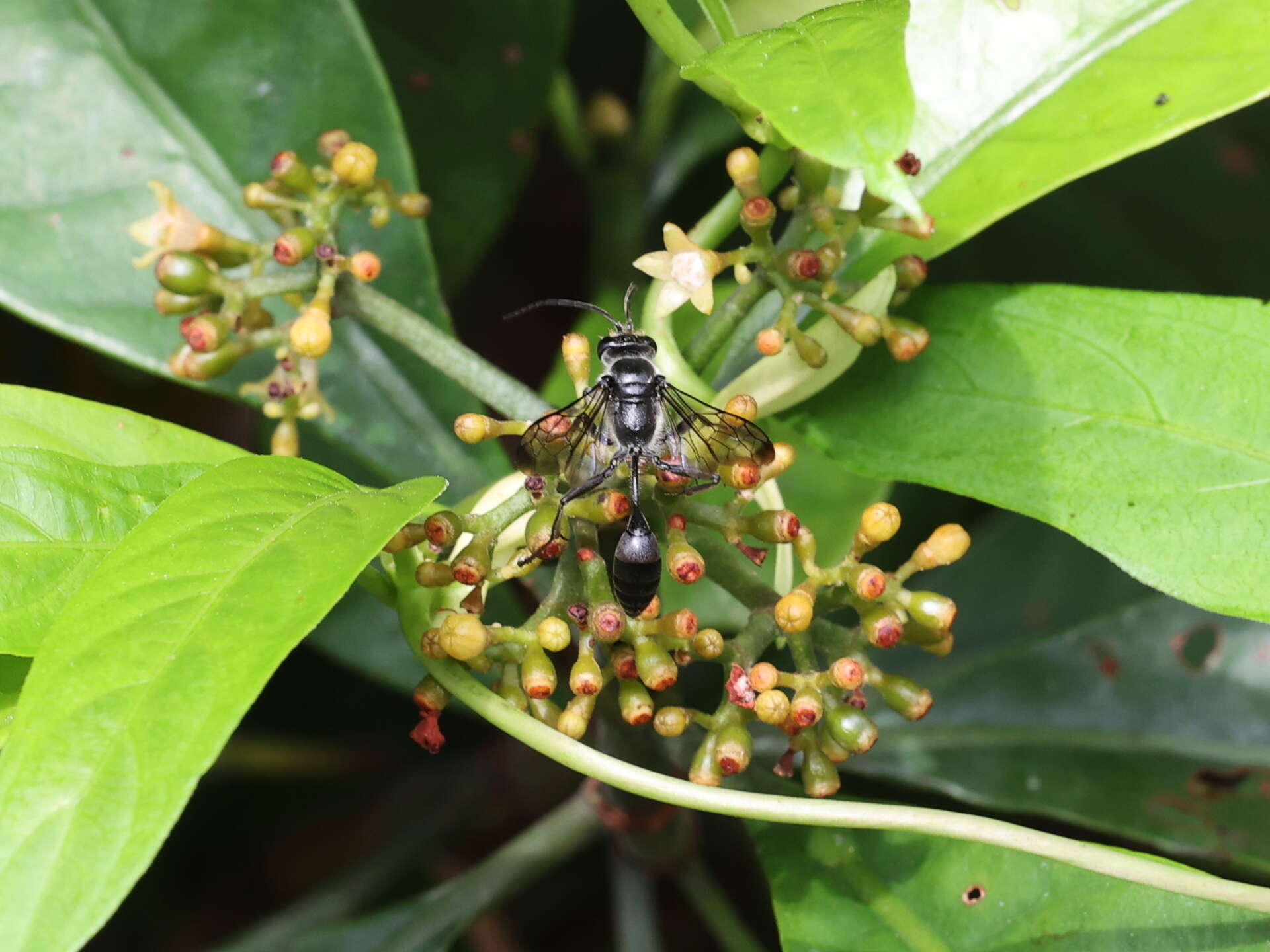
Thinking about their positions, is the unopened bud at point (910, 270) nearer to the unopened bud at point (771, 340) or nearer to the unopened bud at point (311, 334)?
the unopened bud at point (771, 340)

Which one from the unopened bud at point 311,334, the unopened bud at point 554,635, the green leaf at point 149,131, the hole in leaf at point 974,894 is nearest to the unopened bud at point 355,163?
the unopened bud at point 311,334

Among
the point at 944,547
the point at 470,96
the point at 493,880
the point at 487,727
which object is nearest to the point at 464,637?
the point at 944,547

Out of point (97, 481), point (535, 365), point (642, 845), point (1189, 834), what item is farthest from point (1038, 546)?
point (97, 481)

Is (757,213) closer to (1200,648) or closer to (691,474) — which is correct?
(691,474)

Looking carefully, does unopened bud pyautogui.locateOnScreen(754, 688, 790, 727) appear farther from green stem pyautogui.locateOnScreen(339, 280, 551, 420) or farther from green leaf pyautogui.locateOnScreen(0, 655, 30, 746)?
green leaf pyautogui.locateOnScreen(0, 655, 30, 746)

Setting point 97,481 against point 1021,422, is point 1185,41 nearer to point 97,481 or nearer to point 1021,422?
point 1021,422
